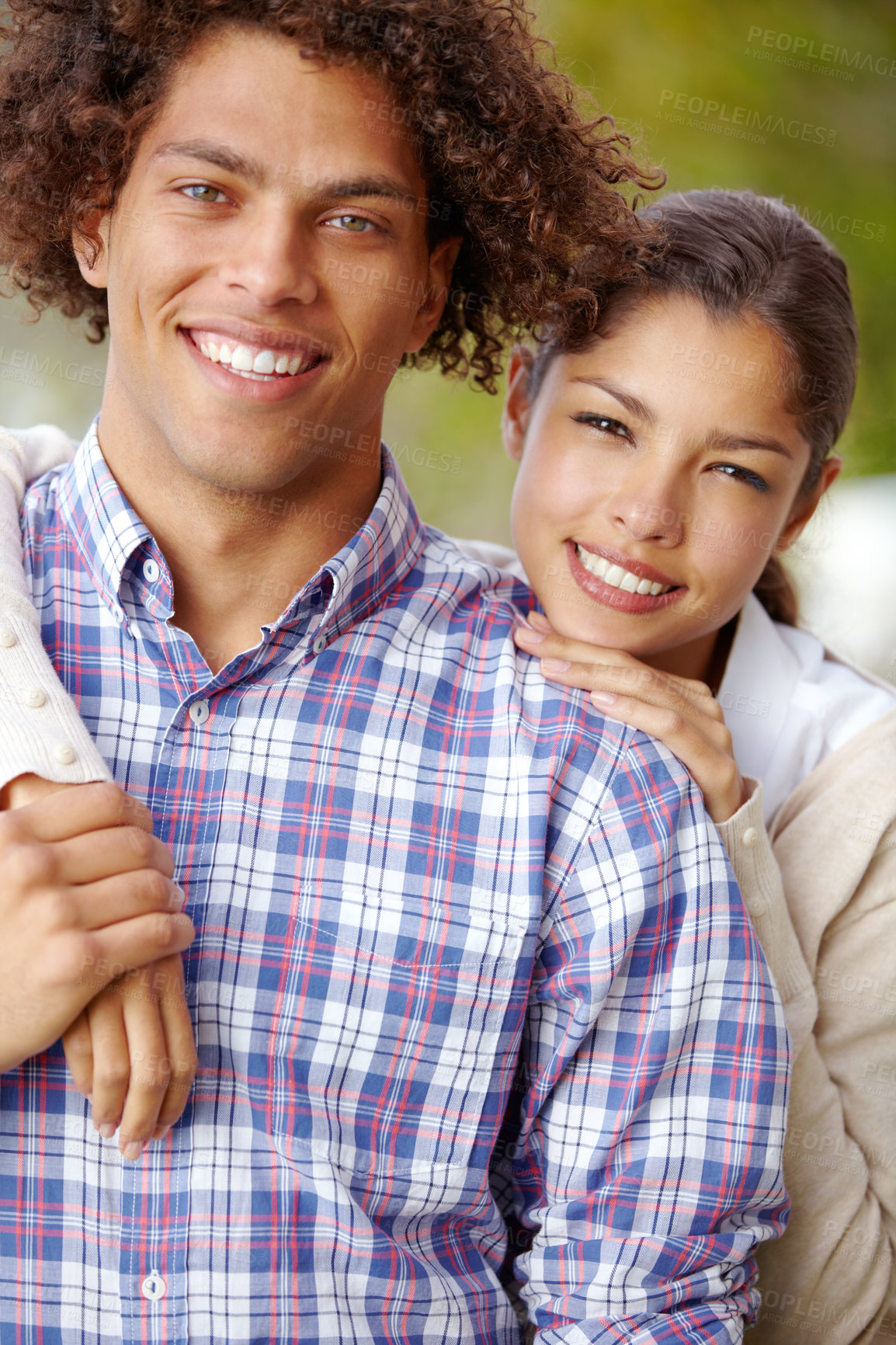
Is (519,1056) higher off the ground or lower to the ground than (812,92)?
lower

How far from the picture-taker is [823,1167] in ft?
5.29

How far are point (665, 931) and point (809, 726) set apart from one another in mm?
605

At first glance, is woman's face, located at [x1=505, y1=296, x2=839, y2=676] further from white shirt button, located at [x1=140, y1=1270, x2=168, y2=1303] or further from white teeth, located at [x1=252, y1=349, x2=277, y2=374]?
white shirt button, located at [x1=140, y1=1270, x2=168, y2=1303]

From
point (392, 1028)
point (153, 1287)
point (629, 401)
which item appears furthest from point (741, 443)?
point (153, 1287)

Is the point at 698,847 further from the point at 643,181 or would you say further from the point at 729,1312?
the point at 643,181

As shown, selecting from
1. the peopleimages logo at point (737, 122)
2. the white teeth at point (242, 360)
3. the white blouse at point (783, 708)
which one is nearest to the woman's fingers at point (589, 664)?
the white blouse at point (783, 708)

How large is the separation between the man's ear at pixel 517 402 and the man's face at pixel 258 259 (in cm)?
51

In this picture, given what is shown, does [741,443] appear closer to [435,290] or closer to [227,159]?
[435,290]

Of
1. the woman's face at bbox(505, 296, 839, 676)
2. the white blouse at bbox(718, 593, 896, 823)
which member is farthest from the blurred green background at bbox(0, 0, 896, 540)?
the woman's face at bbox(505, 296, 839, 676)

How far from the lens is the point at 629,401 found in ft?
5.25

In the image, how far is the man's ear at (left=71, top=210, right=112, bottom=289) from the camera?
1.51 metres

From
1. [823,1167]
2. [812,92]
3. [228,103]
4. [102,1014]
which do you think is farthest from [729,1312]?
[812,92]

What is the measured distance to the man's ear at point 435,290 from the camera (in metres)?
1.58

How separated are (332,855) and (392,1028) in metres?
0.20
